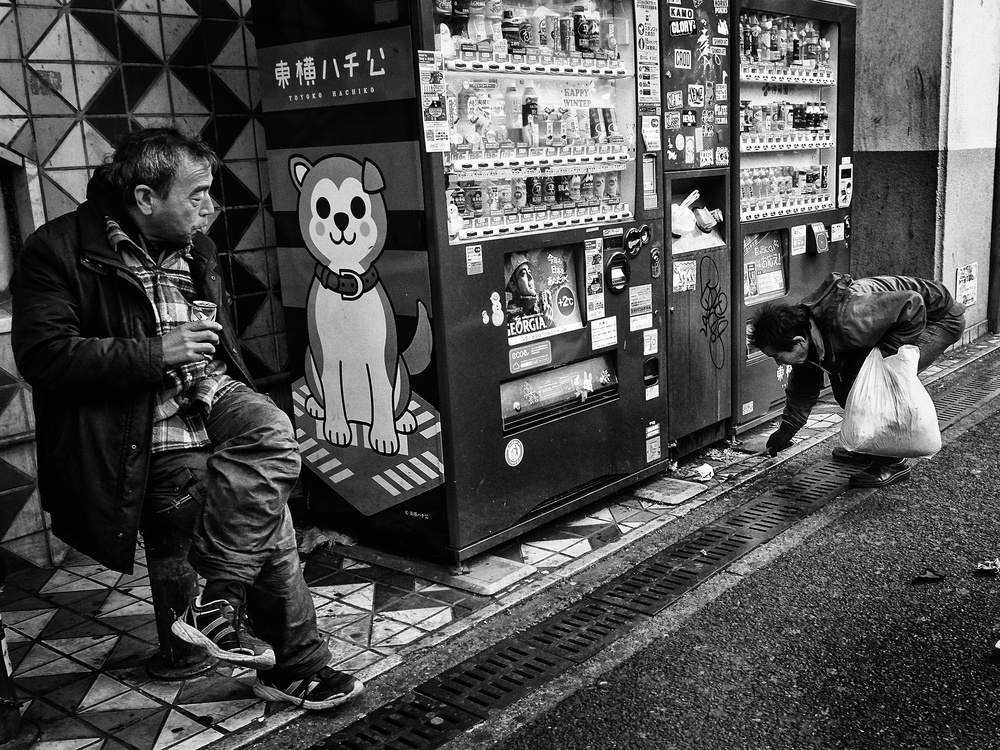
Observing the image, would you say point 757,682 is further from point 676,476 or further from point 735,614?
point 676,476

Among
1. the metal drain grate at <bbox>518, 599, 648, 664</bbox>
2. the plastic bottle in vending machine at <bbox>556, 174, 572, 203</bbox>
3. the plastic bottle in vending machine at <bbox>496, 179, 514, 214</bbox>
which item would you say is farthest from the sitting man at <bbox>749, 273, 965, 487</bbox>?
the metal drain grate at <bbox>518, 599, 648, 664</bbox>

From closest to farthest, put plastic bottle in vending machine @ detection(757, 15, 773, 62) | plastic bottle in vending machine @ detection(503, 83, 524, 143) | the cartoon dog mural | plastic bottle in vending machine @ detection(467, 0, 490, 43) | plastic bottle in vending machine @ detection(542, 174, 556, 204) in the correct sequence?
the cartoon dog mural → plastic bottle in vending machine @ detection(467, 0, 490, 43) → plastic bottle in vending machine @ detection(503, 83, 524, 143) → plastic bottle in vending machine @ detection(542, 174, 556, 204) → plastic bottle in vending machine @ detection(757, 15, 773, 62)

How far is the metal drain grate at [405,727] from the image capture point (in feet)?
11.0

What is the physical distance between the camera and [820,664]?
12.2 feet

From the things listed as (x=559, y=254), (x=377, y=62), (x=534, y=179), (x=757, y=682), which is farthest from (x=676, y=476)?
(x=377, y=62)

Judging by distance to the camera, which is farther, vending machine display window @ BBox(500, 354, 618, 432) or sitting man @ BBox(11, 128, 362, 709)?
vending machine display window @ BBox(500, 354, 618, 432)

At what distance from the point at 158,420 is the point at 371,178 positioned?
1.62 meters

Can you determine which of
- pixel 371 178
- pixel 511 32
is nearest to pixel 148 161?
pixel 371 178

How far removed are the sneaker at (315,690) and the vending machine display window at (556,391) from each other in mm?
1623

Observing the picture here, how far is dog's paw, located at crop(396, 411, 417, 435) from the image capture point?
460 centimetres

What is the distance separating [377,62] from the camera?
434cm

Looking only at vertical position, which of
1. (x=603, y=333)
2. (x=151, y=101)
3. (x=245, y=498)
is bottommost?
(x=245, y=498)

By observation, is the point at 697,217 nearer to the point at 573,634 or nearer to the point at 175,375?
the point at 573,634

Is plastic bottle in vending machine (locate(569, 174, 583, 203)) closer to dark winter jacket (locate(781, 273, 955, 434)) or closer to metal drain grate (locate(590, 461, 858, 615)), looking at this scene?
dark winter jacket (locate(781, 273, 955, 434))
